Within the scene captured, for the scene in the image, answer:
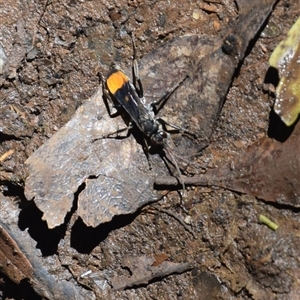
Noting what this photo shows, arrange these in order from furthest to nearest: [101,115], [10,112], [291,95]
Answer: [10,112], [101,115], [291,95]

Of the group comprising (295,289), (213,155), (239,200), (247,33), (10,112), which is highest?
(10,112)

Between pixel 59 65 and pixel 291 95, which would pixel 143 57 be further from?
pixel 291 95

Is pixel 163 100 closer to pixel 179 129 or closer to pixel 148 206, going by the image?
pixel 179 129

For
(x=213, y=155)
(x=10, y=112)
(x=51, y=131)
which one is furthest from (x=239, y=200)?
(x=10, y=112)

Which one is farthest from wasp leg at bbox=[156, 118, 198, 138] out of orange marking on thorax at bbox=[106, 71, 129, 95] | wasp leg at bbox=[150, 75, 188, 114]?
orange marking on thorax at bbox=[106, 71, 129, 95]

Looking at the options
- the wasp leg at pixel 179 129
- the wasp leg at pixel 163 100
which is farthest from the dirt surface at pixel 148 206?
the wasp leg at pixel 163 100

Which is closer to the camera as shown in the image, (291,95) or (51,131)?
(291,95)

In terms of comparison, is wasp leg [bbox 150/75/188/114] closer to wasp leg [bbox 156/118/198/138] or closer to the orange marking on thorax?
wasp leg [bbox 156/118/198/138]

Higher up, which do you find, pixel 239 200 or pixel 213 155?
pixel 213 155
